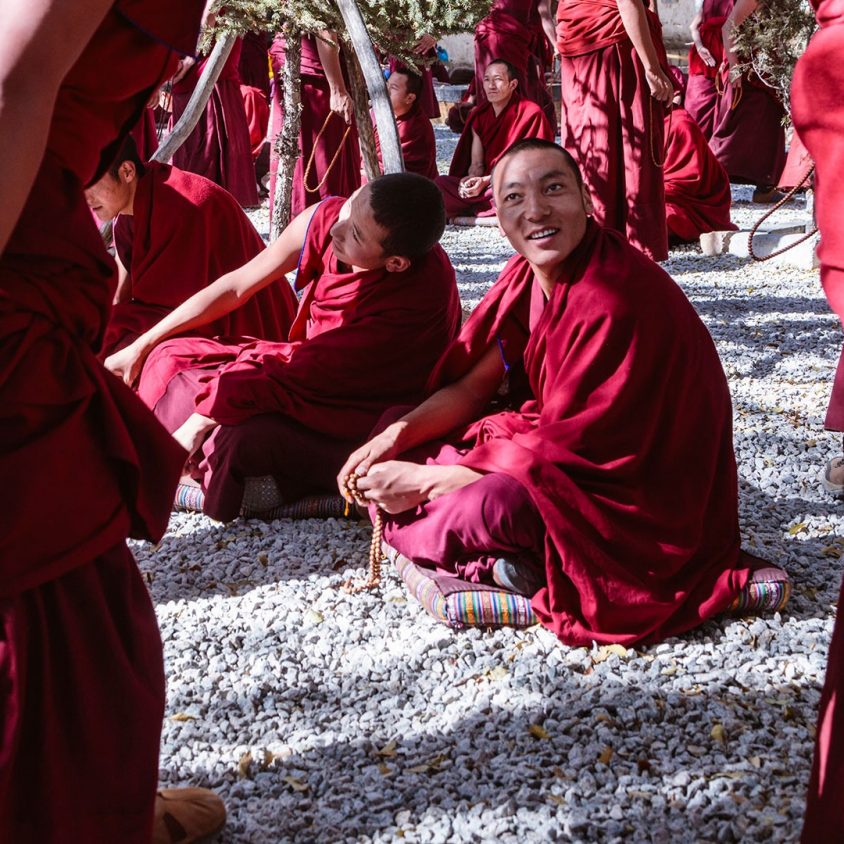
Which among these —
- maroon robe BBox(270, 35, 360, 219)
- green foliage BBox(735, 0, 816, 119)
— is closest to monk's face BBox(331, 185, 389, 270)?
maroon robe BBox(270, 35, 360, 219)

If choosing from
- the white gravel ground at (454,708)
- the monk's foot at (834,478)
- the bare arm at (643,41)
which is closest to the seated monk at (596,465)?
the white gravel ground at (454,708)

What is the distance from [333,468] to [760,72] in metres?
5.92

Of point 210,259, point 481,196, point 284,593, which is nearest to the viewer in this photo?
point 284,593

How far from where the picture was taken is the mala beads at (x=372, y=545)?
9.59 feet

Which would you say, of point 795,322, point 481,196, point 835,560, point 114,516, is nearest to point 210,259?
point 835,560

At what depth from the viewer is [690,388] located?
265 cm

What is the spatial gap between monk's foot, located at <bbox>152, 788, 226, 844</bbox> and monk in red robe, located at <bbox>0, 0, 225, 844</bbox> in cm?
27

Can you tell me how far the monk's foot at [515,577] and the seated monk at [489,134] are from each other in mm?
6389

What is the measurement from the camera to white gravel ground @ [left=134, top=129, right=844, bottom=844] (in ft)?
6.48

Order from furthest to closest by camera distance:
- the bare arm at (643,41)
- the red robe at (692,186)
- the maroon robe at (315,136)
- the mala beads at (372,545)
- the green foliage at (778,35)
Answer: the red robe at (692,186), the maroon robe at (315,136), the green foliage at (778,35), the bare arm at (643,41), the mala beads at (372,545)

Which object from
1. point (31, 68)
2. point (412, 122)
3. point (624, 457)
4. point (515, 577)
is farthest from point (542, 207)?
point (412, 122)

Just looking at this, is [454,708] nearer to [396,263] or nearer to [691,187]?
[396,263]

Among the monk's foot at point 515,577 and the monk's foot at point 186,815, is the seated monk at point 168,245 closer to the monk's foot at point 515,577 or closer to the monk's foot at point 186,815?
the monk's foot at point 515,577

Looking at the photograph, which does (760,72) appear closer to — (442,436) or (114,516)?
(442,436)
